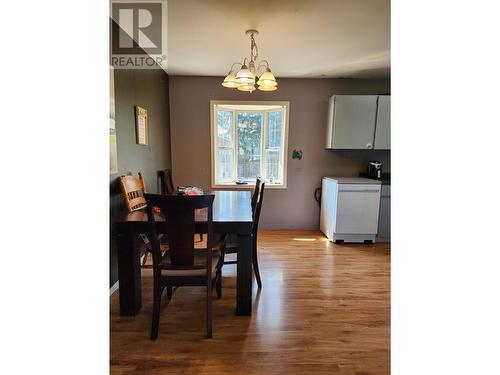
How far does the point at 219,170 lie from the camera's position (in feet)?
15.8

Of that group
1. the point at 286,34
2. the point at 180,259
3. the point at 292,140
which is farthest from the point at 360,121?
the point at 180,259

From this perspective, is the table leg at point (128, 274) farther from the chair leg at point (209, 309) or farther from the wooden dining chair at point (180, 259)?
the chair leg at point (209, 309)

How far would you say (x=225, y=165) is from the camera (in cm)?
483

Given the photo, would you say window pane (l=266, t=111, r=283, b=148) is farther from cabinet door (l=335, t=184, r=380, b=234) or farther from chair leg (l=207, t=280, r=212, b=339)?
chair leg (l=207, t=280, r=212, b=339)

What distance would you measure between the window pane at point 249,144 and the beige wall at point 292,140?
1.23 feet

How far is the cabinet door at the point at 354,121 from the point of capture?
4145mm

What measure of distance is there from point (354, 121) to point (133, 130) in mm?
3147

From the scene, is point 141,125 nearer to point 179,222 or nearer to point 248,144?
point 179,222

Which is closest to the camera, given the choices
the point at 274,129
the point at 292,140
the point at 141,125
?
the point at 141,125

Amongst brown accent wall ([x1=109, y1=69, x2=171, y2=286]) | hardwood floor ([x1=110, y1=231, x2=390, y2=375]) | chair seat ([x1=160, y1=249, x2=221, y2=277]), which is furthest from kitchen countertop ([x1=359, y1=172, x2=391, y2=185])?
brown accent wall ([x1=109, y1=69, x2=171, y2=286])

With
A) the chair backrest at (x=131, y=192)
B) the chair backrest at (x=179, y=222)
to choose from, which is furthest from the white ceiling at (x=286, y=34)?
the chair backrest at (x=179, y=222)
